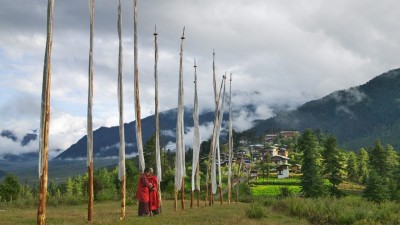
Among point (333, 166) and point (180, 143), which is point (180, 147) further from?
point (333, 166)

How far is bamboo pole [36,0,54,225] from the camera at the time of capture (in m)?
15.0

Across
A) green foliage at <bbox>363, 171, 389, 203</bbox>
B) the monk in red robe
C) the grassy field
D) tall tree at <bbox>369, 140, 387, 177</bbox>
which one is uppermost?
tall tree at <bbox>369, 140, 387, 177</bbox>

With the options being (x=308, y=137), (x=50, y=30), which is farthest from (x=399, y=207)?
(x=308, y=137)

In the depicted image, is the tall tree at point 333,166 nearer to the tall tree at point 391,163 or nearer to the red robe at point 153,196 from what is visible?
the tall tree at point 391,163

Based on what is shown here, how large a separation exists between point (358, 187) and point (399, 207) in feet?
200

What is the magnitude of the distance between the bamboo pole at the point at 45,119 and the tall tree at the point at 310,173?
50571mm

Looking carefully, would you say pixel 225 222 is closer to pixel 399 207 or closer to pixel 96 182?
pixel 399 207

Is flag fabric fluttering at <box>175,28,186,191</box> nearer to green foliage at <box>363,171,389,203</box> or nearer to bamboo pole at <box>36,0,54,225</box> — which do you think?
bamboo pole at <box>36,0,54,225</box>

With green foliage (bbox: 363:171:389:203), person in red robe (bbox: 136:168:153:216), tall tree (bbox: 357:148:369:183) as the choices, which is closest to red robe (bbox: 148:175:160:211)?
person in red robe (bbox: 136:168:153:216)

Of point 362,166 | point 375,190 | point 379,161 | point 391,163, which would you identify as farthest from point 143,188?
point 362,166

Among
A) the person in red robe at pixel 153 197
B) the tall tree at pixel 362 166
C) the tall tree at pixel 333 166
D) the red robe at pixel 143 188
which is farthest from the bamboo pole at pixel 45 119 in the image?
the tall tree at pixel 362 166

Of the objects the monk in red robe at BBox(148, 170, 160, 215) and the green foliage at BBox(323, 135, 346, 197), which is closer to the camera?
the monk in red robe at BBox(148, 170, 160, 215)

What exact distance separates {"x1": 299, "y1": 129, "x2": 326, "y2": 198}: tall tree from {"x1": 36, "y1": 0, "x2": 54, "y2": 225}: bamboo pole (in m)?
50.6

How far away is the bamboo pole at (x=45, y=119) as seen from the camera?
15.0m
